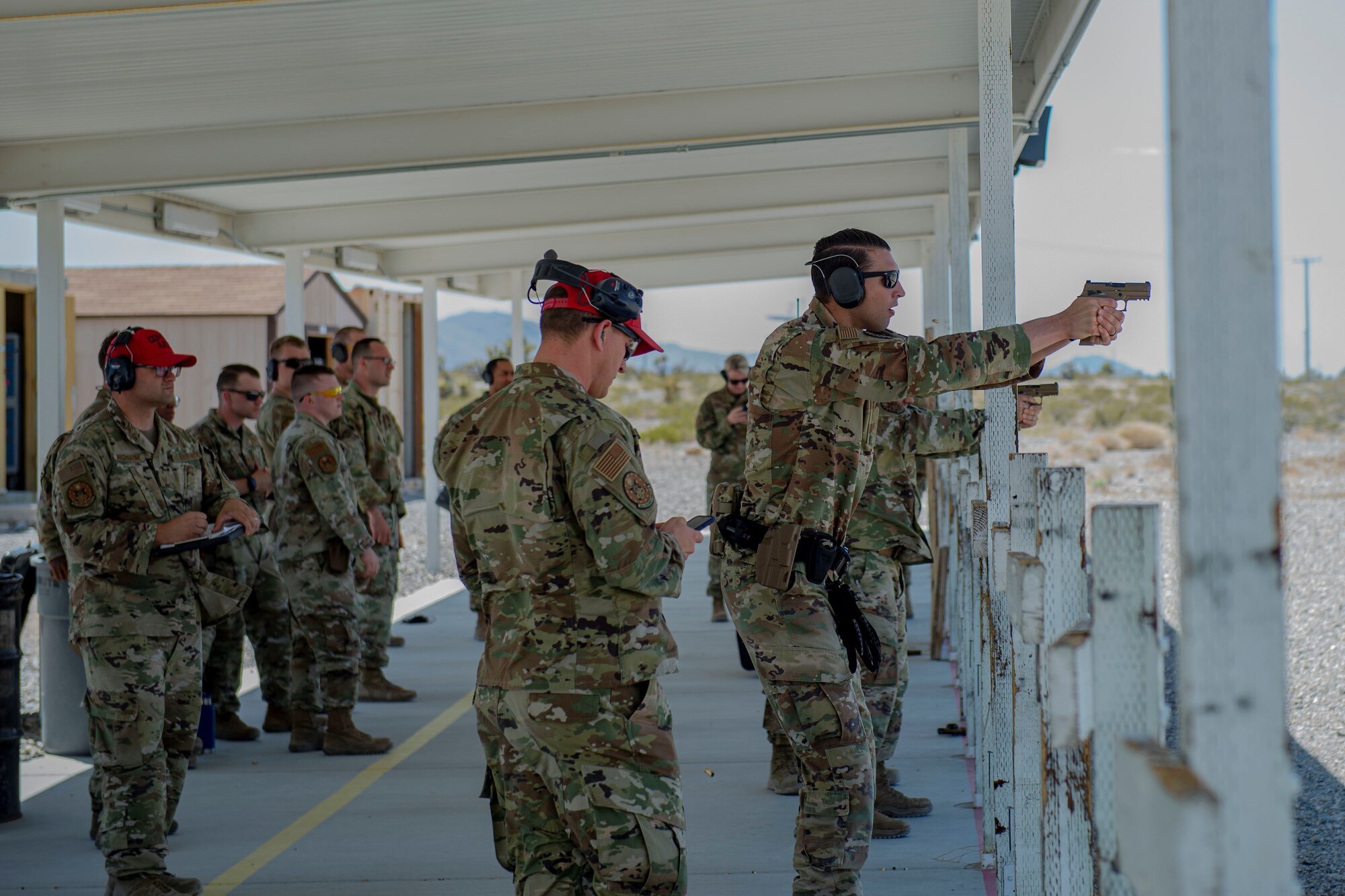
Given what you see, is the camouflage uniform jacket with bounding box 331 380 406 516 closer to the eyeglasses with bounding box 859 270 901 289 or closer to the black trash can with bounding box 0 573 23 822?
the black trash can with bounding box 0 573 23 822

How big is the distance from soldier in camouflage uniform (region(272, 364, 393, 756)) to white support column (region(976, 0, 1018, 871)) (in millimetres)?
3670

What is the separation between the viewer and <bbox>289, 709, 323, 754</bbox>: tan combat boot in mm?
7117

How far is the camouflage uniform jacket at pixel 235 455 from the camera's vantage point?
7254 millimetres

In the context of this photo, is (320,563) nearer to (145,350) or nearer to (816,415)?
(145,350)

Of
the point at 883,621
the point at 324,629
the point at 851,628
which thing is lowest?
the point at 324,629

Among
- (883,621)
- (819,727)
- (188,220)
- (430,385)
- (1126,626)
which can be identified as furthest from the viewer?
(430,385)

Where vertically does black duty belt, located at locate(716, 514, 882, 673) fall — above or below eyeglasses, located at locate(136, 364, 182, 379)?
below

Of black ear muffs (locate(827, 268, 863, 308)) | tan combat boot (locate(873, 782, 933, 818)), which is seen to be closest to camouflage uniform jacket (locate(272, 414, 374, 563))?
tan combat boot (locate(873, 782, 933, 818))

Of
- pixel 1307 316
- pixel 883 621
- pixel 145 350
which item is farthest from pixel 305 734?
pixel 1307 316

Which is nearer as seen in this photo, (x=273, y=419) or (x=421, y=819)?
(x=421, y=819)

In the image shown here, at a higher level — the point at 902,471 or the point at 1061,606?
the point at 902,471

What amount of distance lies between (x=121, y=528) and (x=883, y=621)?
2.81 metres

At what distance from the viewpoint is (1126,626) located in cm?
188

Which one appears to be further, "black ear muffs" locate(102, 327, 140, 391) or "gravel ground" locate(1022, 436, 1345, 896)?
"gravel ground" locate(1022, 436, 1345, 896)
